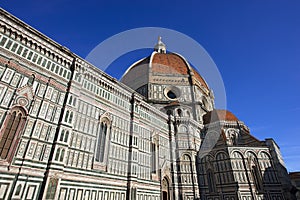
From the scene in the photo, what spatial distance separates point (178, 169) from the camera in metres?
19.7

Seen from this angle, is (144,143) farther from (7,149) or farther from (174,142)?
(7,149)

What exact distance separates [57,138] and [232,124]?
22165 mm

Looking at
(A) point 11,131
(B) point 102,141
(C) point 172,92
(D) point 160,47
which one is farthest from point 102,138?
(D) point 160,47

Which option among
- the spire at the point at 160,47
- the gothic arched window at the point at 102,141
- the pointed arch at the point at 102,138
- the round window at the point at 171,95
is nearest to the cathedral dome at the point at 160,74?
the round window at the point at 171,95

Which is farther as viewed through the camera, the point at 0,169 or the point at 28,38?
the point at 28,38

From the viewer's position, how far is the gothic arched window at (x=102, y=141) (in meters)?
13.7

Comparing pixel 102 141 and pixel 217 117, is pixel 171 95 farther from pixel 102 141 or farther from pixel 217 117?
pixel 102 141

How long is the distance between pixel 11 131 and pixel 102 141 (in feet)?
20.0

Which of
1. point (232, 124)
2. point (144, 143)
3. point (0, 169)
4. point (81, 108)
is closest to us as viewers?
point (0, 169)

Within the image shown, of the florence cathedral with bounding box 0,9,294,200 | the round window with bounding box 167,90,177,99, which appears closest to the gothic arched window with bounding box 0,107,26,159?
the florence cathedral with bounding box 0,9,294,200

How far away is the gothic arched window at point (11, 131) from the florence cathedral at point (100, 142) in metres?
0.05

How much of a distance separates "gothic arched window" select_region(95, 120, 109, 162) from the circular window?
15028 mm

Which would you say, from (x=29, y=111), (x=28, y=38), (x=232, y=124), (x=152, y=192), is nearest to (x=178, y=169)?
(x=152, y=192)

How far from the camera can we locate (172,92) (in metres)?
29.0
